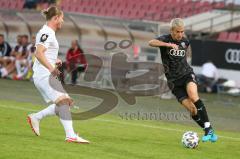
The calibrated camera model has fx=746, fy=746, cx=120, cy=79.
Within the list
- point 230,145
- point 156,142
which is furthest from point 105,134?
point 230,145

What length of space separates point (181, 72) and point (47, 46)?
104 inches

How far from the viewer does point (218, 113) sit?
20.2m

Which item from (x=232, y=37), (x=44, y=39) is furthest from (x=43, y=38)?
(x=232, y=37)

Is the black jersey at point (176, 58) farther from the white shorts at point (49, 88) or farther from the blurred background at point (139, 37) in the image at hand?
the blurred background at point (139, 37)

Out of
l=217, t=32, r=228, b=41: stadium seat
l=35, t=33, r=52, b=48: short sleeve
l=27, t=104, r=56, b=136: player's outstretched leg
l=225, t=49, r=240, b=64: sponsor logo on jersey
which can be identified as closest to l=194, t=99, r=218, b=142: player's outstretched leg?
l=27, t=104, r=56, b=136: player's outstretched leg

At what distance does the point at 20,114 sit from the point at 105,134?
10.6 ft

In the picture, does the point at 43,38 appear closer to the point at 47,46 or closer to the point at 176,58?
the point at 47,46

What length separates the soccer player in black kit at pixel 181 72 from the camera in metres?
12.6

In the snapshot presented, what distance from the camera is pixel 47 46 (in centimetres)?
1143

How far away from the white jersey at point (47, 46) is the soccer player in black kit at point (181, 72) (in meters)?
1.99

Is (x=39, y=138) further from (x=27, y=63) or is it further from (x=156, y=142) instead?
(x=27, y=63)

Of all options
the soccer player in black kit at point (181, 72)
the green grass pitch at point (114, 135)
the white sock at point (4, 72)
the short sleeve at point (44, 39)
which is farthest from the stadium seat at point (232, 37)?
the short sleeve at point (44, 39)

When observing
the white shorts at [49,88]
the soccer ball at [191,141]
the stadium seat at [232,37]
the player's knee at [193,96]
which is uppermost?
the white shorts at [49,88]

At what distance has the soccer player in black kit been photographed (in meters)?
12.6
